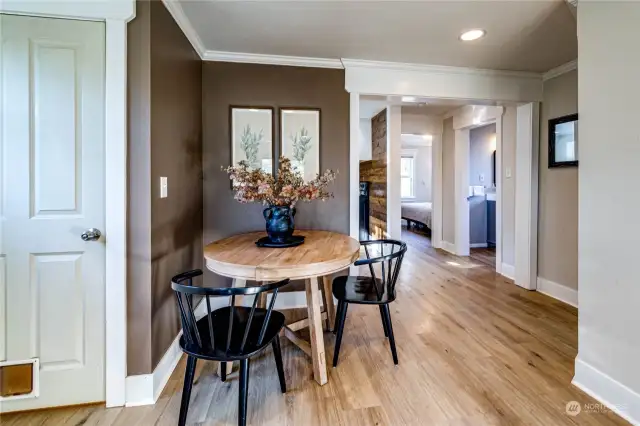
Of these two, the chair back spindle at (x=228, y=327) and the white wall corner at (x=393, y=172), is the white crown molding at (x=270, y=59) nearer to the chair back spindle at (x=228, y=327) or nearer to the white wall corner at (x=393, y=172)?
the chair back spindle at (x=228, y=327)

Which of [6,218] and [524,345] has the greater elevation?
[6,218]

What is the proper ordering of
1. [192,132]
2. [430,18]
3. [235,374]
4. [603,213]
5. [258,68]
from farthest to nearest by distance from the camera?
[258,68]
[192,132]
[430,18]
[235,374]
[603,213]

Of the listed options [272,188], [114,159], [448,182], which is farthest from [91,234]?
[448,182]

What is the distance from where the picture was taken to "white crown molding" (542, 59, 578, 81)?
2.78 metres

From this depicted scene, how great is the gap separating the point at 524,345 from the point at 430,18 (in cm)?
228

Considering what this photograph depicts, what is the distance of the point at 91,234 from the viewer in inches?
58.9

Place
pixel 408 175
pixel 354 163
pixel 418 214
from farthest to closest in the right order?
pixel 408 175 < pixel 418 214 < pixel 354 163

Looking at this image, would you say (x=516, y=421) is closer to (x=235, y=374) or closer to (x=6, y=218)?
(x=235, y=374)

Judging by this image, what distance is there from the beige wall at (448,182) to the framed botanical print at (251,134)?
349 cm

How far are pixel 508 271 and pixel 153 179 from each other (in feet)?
12.6

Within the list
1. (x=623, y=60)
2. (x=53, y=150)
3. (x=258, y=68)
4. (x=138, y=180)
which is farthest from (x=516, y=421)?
(x=258, y=68)

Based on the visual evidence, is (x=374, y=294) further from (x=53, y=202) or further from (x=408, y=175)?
(x=408, y=175)

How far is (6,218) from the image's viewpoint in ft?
4.76

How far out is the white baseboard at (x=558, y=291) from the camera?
112 inches
